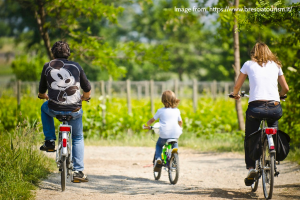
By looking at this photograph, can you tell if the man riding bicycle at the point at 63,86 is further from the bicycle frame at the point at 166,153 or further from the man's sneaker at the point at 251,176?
the man's sneaker at the point at 251,176

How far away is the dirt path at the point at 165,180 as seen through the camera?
4.93 metres

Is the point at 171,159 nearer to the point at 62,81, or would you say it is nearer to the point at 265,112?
the point at 265,112

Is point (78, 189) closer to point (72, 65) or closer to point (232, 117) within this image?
point (72, 65)

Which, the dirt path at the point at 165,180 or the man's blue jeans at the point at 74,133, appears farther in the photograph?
the man's blue jeans at the point at 74,133

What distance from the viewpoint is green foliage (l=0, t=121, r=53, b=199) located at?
4.54 meters

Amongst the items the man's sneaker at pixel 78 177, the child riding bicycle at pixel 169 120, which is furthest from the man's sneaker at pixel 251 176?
the man's sneaker at pixel 78 177

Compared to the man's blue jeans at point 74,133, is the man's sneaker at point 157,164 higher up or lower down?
lower down

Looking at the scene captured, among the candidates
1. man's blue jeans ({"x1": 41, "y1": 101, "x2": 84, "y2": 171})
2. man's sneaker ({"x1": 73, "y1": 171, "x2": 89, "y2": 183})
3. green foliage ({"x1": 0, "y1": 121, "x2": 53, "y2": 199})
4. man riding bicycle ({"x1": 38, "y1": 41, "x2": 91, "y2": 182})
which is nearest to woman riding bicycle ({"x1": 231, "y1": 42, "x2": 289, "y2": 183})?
man riding bicycle ({"x1": 38, "y1": 41, "x2": 91, "y2": 182})

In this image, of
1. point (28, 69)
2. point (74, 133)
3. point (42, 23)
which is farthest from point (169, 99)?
point (28, 69)

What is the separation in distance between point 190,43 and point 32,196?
1611 inches

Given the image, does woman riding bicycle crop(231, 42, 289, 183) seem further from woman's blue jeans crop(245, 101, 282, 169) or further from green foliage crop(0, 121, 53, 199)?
green foliage crop(0, 121, 53, 199)

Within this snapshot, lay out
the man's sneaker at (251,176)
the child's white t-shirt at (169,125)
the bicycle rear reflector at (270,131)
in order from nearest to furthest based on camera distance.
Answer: the bicycle rear reflector at (270,131) < the man's sneaker at (251,176) < the child's white t-shirt at (169,125)

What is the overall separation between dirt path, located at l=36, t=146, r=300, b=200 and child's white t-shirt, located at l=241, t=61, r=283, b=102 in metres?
1.24

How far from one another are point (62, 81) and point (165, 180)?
2.42m
